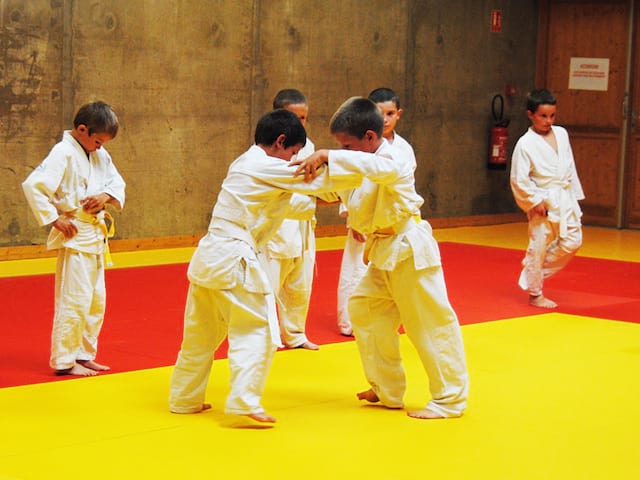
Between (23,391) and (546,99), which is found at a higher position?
(546,99)

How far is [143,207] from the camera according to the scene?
9531mm

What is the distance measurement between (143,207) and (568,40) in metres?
5.89

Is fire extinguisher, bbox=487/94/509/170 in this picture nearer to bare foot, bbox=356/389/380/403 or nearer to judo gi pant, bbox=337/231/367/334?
judo gi pant, bbox=337/231/367/334

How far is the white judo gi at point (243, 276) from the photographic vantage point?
4.14m

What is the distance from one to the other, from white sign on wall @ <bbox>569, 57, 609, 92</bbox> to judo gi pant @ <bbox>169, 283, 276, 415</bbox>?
921cm

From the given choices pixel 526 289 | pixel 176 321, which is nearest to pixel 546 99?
pixel 526 289

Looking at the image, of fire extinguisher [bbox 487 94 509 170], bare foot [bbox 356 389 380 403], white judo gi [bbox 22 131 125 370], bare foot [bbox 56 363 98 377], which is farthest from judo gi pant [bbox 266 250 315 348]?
fire extinguisher [bbox 487 94 509 170]

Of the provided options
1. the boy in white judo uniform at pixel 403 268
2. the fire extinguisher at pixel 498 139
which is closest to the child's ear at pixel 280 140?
the boy in white judo uniform at pixel 403 268

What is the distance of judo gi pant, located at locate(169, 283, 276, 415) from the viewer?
4.16 metres

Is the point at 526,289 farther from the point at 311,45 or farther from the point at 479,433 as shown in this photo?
the point at 311,45

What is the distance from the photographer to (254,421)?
4223mm

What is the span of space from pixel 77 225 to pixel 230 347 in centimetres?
133

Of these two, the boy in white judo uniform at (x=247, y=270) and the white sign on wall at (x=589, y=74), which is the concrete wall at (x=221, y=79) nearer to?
the white sign on wall at (x=589, y=74)

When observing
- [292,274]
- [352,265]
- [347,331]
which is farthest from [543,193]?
[292,274]
